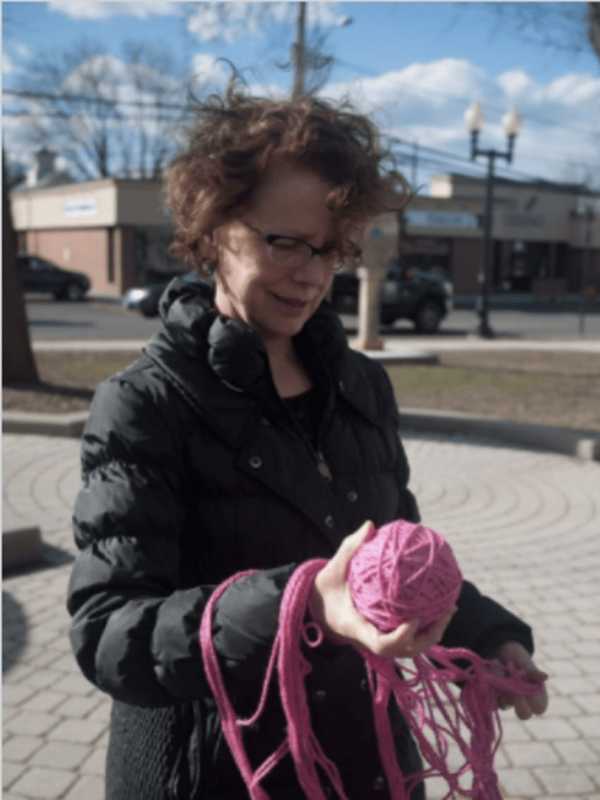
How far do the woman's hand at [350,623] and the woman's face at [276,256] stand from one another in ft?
1.79

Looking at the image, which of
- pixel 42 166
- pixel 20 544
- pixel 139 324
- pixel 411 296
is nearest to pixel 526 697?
pixel 20 544

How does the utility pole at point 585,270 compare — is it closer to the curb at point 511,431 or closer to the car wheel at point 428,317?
the car wheel at point 428,317

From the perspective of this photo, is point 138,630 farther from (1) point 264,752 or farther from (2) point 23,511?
(2) point 23,511

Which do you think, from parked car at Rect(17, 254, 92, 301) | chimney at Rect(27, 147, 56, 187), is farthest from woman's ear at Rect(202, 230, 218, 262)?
chimney at Rect(27, 147, 56, 187)

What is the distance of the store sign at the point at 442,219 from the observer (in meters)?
45.5

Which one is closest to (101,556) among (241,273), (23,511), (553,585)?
(241,273)

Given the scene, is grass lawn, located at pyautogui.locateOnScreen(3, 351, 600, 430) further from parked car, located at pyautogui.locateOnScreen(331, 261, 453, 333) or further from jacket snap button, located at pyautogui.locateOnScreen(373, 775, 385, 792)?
jacket snap button, located at pyautogui.locateOnScreen(373, 775, 385, 792)

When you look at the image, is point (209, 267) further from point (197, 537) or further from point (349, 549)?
point (349, 549)

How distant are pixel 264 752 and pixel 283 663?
0.32 m

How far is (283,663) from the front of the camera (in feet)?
4.01

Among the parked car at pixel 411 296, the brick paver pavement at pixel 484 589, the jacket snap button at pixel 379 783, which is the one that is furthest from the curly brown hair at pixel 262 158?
the parked car at pixel 411 296

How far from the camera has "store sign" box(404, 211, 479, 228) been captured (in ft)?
149

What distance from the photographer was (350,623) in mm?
1137

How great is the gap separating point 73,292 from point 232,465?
3592 cm
